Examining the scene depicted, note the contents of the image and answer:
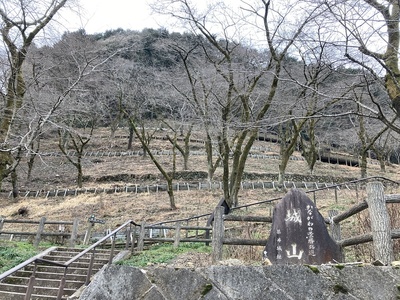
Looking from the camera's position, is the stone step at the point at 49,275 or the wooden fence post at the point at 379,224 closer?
the wooden fence post at the point at 379,224

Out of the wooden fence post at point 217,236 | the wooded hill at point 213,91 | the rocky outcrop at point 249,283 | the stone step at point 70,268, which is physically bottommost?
the stone step at point 70,268

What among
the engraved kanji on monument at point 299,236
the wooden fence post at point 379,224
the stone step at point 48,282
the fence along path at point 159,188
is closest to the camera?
the wooden fence post at point 379,224

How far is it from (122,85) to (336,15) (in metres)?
18.5

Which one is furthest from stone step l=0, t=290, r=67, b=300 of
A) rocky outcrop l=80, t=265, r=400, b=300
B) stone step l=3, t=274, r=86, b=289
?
rocky outcrop l=80, t=265, r=400, b=300

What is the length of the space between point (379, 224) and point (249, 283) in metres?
2.07

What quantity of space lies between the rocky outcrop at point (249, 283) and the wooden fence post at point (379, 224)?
4.47 feet

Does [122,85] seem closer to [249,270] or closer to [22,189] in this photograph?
[22,189]

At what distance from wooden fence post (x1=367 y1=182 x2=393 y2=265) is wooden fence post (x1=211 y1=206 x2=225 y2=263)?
2623 millimetres

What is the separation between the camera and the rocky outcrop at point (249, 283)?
205 cm

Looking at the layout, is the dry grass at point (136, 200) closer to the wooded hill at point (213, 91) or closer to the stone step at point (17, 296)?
the wooded hill at point (213, 91)

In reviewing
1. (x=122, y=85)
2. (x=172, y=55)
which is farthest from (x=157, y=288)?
(x=122, y=85)

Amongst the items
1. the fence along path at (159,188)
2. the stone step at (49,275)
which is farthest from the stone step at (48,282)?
the fence along path at (159,188)

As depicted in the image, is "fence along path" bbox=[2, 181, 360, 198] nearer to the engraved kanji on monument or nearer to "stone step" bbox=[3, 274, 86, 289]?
Answer: "stone step" bbox=[3, 274, 86, 289]

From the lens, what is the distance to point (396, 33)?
5734mm
